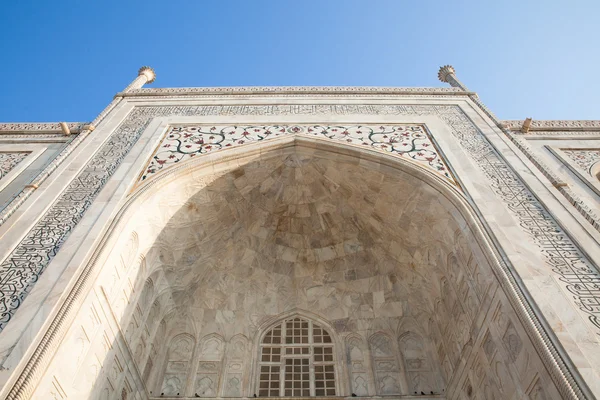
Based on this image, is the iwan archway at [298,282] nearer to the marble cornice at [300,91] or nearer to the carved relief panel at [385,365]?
the carved relief panel at [385,365]

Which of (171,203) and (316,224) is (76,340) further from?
(316,224)

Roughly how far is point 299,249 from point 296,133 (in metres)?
1.84

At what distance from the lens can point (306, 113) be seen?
289 inches

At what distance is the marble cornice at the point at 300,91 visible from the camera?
795 centimetres

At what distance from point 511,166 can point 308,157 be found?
268cm

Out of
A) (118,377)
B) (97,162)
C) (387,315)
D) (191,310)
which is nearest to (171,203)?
(97,162)

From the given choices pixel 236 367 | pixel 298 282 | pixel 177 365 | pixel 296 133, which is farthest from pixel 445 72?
pixel 177 365

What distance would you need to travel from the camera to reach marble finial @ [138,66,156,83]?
9586 millimetres

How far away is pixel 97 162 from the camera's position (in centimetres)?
601

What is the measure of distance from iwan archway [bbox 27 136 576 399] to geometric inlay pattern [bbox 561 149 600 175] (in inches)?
86.2

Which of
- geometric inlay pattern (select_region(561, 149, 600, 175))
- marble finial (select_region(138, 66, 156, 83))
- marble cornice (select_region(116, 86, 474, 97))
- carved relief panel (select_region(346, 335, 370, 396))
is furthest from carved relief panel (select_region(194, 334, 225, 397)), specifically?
marble finial (select_region(138, 66, 156, 83))

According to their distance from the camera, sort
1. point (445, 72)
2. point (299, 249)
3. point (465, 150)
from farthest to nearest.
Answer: point (445, 72)
point (299, 249)
point (465, 150)

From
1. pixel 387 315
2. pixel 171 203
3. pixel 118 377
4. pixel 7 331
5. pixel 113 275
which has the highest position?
pixel 171 203

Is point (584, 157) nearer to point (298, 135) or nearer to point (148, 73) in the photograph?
point (298, 135)
